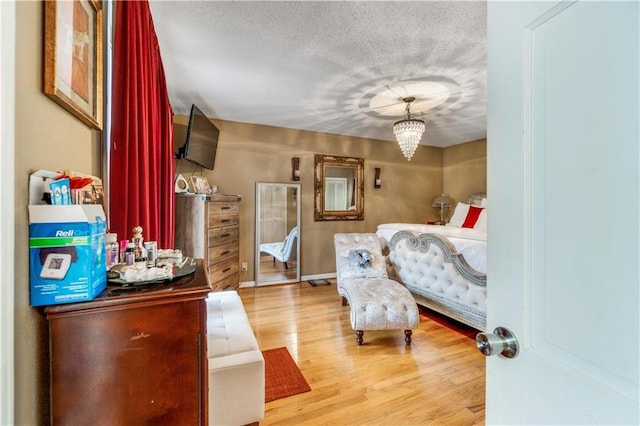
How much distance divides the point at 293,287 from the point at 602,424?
3.88 metres

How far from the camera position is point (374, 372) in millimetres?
2010

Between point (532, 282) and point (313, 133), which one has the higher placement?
point (313, 133)

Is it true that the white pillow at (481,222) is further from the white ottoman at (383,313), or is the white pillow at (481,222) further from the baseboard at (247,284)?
the baseboard at (247,284)

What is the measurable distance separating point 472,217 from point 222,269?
3.61 metres

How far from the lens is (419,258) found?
2.95 meters

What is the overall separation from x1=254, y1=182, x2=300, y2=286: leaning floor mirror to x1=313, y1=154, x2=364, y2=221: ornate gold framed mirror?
42 centimetres

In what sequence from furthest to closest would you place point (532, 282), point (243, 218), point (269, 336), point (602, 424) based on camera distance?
point (243, 218)
point (269, 336)
point (532, 282)
point (602, 424)

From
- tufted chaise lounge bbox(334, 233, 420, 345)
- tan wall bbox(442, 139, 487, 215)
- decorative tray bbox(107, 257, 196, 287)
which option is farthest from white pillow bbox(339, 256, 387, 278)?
tan wall bbox(442, 139, 487, 215)

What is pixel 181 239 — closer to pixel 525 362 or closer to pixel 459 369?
pixel 459 369

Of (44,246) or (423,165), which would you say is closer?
(44,246)

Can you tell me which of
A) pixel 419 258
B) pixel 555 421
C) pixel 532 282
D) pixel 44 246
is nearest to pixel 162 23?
pixel 44 246

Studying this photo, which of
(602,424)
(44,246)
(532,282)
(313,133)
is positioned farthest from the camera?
(313,133)

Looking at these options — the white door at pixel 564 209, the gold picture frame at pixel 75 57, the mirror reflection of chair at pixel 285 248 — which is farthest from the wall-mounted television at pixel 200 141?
the white door at pixel 564 209

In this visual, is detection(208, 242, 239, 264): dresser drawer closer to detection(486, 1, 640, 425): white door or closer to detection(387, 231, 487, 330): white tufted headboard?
detection(387, 231, 487, 330): white tufted headboard
